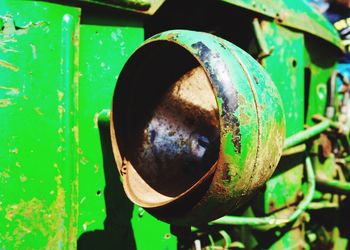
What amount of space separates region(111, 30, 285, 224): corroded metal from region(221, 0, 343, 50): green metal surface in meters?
0.53

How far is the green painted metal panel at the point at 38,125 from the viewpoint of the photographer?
36.4 inches

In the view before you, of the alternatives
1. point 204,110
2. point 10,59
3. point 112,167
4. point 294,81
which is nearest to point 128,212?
point 112,167

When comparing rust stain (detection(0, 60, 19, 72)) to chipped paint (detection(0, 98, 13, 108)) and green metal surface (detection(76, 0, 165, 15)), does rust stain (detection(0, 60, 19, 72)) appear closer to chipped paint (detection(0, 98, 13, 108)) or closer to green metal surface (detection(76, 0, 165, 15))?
chipped paint (detection(0, 98, 13, 108))

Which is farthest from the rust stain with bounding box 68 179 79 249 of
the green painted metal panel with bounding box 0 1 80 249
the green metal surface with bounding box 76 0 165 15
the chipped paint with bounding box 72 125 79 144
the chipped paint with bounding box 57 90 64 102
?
the green metal surface with bounding box 76 0 165 15

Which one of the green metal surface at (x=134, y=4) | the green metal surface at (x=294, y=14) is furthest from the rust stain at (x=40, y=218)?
the green metal surface at (x=294, y=14)

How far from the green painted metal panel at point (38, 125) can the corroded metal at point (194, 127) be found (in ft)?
0.45

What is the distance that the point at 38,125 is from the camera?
969mm

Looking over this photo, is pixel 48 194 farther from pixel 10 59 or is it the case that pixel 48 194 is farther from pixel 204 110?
pixel 204 110

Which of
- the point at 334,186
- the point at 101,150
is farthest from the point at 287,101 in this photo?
the point at 101,150

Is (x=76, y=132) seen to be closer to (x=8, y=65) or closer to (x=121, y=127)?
(x=121, y=127)

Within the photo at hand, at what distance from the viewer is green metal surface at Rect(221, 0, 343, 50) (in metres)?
1.58

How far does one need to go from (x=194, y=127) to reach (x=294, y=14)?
101 cm

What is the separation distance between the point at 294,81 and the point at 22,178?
1.24 metres

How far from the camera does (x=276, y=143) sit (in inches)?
32.7
